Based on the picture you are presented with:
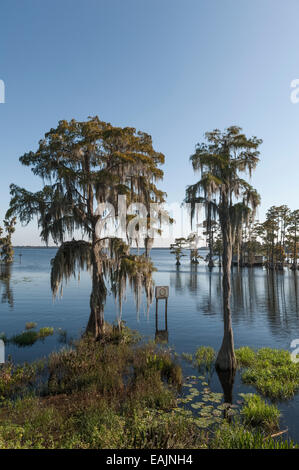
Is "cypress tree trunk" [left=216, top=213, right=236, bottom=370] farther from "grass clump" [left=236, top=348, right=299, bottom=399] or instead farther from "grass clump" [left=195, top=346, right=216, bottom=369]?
"grass clump" [left=236, top=348, right=299, bottom=399]

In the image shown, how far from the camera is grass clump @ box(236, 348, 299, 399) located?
10.1m

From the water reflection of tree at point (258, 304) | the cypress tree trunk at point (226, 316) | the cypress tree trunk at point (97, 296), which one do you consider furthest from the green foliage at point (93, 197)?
the water reflection of tree at point (258, 304)

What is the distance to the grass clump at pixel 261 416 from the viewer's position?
7.74m

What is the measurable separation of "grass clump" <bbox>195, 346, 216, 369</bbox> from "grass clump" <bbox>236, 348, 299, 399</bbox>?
1.35 m

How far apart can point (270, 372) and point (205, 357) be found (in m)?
3.18

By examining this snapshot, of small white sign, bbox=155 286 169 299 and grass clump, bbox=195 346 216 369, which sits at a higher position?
small white sign, bbox=155 286 169 299

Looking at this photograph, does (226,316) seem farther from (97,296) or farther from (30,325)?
(30,325)

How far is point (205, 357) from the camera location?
1346 centimetres

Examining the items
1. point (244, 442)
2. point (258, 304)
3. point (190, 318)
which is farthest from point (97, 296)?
point (258, 304)

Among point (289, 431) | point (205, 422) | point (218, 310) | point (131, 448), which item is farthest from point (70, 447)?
point (218, 310)

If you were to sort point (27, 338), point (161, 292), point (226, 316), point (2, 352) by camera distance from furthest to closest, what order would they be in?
point (161, 292), point (27, 338), point (2, 352), point (226, 316)

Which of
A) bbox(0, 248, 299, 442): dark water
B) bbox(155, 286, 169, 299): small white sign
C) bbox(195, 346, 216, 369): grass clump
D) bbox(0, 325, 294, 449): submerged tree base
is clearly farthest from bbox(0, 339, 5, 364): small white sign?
bbox(155, 286, 169, 299): small white sign

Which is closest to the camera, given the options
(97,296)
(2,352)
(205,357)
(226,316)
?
(226,316)

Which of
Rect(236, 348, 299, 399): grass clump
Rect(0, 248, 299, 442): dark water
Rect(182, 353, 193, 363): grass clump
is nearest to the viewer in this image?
Rect(236, 348, 299, 399): grass clump
